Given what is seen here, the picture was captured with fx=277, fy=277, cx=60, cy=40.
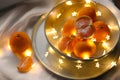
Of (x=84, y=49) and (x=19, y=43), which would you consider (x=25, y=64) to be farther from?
(x=84, y=49)

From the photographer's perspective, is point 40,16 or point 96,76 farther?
point 40,16

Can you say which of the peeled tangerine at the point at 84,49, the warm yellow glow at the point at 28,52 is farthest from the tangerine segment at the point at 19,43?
the peeled tangerine at the point at 84,49

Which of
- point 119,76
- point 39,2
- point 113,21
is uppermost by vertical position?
point 39,2

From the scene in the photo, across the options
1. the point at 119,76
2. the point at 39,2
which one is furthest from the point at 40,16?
the point at 119,76

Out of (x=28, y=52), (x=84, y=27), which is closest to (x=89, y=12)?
(x=84, y=27)

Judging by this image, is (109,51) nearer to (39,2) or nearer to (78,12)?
(78,12)

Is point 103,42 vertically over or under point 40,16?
under
